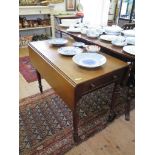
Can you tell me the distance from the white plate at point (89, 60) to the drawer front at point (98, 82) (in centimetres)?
12

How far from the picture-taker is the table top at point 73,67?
110 centimetres

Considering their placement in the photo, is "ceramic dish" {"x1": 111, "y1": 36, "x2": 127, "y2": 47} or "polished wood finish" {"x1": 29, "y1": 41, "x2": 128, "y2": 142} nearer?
"polished wood finish" {"x1": 29, "y1": 41, "x2": 128, "y2": 142}

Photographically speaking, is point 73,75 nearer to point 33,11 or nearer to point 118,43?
point 118,43

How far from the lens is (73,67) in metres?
1.22

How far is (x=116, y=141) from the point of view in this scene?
1438 mm

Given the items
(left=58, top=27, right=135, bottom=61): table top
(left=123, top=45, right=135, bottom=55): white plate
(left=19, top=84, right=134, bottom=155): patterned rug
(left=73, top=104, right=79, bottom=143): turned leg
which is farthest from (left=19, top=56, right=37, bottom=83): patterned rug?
(left=123, top=45, right=135, bottom=55): white plate

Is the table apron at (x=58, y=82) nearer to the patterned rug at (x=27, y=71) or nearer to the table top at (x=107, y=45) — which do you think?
the table top at (x=107, y=45)

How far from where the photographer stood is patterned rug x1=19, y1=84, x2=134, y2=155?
4.47 feet

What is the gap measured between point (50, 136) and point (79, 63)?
72cm

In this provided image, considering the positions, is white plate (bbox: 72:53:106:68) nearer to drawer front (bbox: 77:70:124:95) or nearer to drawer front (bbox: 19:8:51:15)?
drawer front (bbox: 77:70:124:95)

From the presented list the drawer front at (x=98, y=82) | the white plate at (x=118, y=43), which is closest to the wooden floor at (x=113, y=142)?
the drawer front at (x=98, y=82)
